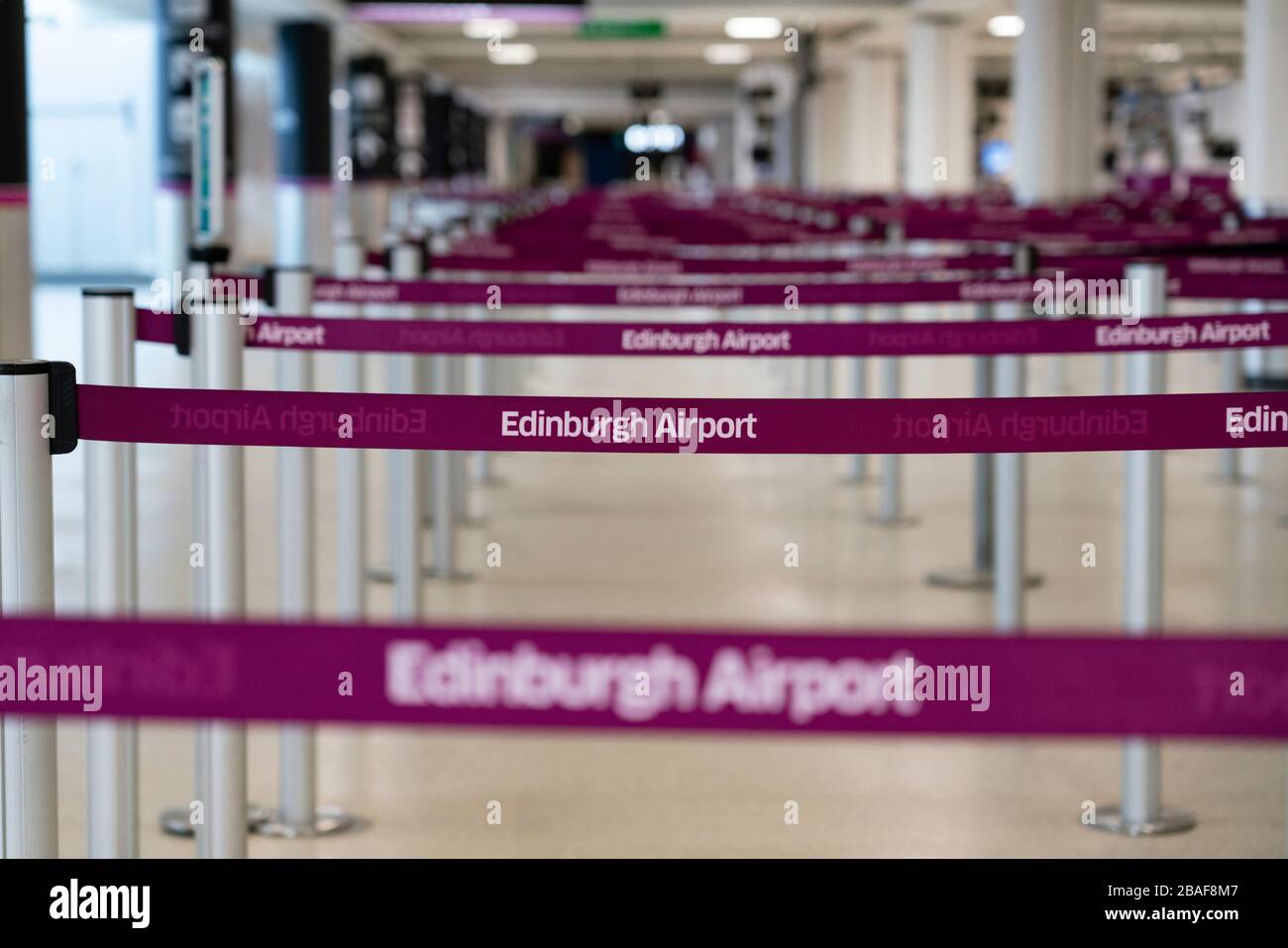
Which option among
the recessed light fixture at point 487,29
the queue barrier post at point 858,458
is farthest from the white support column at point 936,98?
the queue barrier post at point 858,458

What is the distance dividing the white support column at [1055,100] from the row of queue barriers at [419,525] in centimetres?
1353

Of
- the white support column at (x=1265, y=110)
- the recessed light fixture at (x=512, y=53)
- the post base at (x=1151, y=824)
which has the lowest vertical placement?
the post base at (x=1151, y=824)

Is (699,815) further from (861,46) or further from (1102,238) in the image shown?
(861,46)

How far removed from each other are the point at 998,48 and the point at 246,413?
3671cm

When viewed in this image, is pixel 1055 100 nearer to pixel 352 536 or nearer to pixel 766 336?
pixel 766 336

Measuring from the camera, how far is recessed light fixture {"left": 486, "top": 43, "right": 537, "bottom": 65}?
39.3m

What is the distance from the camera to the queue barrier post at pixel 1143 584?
401 cm

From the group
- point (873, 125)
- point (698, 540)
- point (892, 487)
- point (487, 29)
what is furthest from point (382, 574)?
point (487, 29)

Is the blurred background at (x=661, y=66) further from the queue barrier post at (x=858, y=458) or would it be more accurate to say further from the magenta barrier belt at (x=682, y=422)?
the magenta barrier belt at (x=682, y=422)

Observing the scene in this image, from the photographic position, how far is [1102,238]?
10.2 m

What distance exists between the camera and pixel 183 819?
4227 millimetres

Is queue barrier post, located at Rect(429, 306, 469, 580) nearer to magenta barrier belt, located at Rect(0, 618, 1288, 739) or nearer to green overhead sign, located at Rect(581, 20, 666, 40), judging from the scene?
magenta barrier belt, located at Rect(0, 618, 1288, 739)

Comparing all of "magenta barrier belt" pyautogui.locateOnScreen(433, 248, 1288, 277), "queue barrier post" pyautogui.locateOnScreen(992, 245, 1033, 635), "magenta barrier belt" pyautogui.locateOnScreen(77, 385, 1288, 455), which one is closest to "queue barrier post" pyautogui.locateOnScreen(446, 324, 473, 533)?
"magenta barrier belt" pyautogui.locateOnScreen(433, 248, 1288, 277)

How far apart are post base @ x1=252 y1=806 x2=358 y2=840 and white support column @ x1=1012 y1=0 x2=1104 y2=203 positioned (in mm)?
15463
